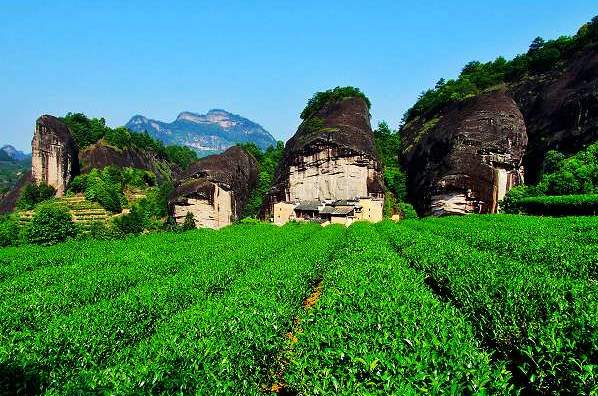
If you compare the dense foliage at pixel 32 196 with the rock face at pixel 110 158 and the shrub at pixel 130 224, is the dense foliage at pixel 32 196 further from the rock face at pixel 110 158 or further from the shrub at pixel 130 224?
the shrub at pixel 130 224

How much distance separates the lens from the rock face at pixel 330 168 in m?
61.8

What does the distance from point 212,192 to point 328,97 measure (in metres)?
45.0

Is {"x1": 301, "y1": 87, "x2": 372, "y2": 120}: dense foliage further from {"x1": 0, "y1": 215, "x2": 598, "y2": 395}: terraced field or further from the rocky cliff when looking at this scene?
{"x1": 0, "y1": 215, "x2": 598, "y2": 395}: terraced field

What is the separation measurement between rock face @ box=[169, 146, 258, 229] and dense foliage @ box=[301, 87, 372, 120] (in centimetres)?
2543

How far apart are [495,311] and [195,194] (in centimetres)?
5763

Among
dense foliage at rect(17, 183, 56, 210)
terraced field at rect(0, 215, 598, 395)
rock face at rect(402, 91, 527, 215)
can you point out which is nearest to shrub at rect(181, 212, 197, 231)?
rock face at rect(402, 91, 527, 215)

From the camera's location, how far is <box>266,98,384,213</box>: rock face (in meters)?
61.8

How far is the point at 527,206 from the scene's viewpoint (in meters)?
40.5

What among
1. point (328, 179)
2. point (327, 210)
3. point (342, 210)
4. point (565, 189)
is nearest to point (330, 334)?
point (565, 189)

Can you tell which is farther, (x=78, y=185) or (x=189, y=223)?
(x=78, y=185)

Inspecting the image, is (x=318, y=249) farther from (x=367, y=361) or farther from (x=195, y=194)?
(x=195, y=194)

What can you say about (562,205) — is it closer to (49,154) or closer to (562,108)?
(562,108)

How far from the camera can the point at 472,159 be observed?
51.8 m

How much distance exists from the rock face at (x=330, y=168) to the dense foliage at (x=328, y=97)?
24.4 metres
